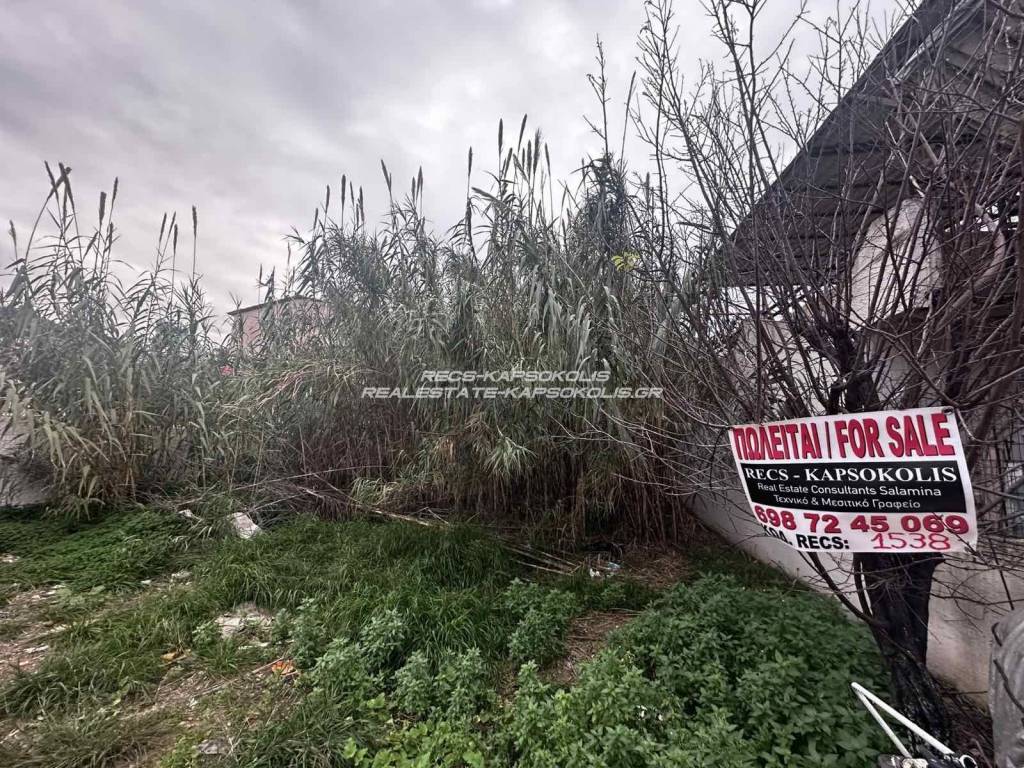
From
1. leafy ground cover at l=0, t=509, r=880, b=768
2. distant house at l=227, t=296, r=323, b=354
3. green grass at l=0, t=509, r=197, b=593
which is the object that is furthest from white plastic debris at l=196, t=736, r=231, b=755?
distant house at l=227, t=296, r=323, b=354

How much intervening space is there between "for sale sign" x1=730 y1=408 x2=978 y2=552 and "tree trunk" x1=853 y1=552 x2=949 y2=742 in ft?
0.78

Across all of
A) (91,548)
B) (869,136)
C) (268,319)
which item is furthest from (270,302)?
(869,136)

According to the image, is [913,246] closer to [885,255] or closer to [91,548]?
[885,255]

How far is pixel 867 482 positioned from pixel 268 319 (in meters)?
4.75

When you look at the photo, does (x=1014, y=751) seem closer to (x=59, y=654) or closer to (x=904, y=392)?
(x=904, y=392)

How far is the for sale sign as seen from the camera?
41.5 inches

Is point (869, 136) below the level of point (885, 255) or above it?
above

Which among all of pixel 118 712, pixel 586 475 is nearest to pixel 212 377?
pixel 118 712

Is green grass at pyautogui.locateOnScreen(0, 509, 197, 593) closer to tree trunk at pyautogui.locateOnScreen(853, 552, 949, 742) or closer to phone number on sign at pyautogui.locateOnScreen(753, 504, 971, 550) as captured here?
phone number on sign at pyautogui.locateOnScreen(753, 504, 971, 550)

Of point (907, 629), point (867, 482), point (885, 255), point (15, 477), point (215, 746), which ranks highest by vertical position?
point (885, 255)

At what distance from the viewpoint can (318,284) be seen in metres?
3.96

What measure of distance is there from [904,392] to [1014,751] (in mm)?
895

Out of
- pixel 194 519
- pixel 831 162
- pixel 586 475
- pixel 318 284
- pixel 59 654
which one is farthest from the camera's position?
pixel 318 284

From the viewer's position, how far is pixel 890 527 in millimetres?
1147
